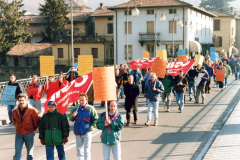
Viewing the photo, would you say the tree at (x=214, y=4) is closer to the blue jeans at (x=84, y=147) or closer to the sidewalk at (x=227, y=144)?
the sidewalk at (x=227, y=144)

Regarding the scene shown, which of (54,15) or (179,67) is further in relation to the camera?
(54,15)

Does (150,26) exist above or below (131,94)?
above

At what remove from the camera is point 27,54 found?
2351 inches

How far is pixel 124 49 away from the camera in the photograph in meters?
51.5

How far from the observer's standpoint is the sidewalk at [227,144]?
28.3 ft

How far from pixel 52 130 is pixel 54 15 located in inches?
2278

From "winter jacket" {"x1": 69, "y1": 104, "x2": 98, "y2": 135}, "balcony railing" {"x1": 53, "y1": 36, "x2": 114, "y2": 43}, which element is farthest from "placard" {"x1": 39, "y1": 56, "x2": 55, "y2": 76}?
"balcony railing" {"x1": 53, "y1": 36, "x2": 114, "y2": 43}

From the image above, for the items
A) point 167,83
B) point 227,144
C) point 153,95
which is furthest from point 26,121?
point 167,83

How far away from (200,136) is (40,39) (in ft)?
203

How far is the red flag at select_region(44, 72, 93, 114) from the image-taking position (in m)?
8.48

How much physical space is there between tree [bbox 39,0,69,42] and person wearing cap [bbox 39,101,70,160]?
5605 centimetres

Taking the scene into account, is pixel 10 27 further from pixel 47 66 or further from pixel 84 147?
pixel 84 147

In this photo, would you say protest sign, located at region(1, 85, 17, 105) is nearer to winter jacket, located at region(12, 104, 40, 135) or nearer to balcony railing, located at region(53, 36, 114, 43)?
winter jacket, located at region(12, 104, 40, 135)

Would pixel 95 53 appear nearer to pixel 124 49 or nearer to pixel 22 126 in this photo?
pixel 124 49
